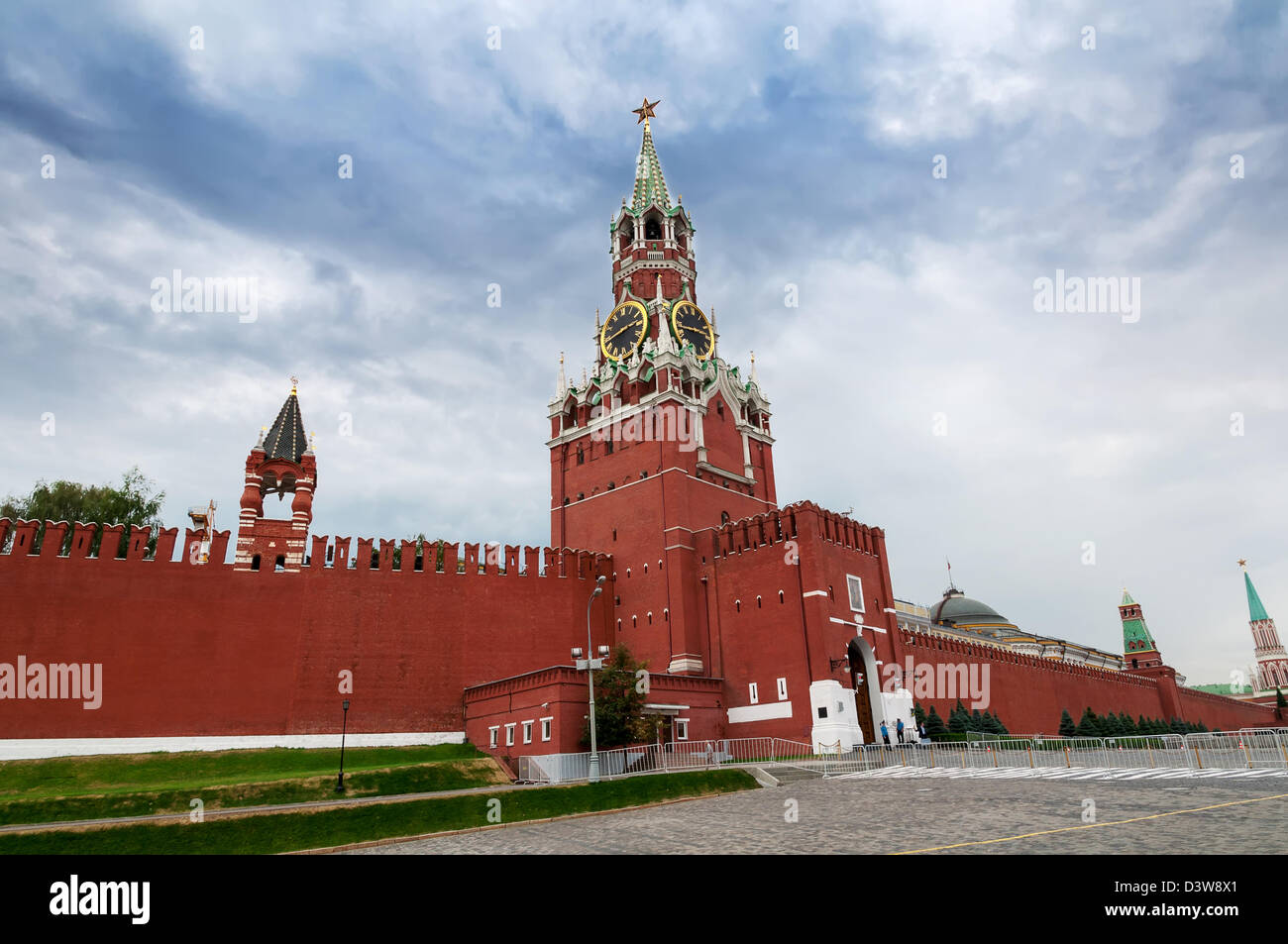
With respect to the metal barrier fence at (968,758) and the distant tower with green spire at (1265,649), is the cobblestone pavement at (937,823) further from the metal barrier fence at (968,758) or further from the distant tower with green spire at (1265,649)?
the distant tower with green spire at (1265,649)

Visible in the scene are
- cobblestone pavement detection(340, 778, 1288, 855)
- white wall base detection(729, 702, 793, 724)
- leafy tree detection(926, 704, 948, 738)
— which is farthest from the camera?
leafy tree detection(926, 704, 948, 738)

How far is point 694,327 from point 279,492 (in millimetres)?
25899

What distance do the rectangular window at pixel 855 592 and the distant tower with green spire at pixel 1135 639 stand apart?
205 feet

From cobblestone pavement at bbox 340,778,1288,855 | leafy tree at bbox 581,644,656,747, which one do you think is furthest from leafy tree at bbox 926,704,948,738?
cobblestone pavement at bbox 340,778,1288,855

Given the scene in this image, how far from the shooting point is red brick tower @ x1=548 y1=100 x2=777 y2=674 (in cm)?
4084

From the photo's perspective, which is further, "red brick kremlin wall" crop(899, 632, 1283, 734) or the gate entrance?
"red brick kremlin wall" crop(899, 632, 1283, 734)

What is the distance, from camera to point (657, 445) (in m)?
43.2

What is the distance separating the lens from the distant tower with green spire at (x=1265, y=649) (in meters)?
121

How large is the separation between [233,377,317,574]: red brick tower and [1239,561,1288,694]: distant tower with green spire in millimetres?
135930

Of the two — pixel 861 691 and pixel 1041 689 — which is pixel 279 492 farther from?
pixel 1041 689

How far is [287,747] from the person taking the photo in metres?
31.3

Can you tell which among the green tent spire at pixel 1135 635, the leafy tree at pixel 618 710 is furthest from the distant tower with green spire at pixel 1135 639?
the leafy tree at pixel 618 710

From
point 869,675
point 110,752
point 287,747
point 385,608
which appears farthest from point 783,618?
point 110,752

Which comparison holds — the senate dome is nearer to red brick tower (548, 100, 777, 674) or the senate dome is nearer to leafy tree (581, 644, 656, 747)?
red brick tower (548, 100, 777, 674)
